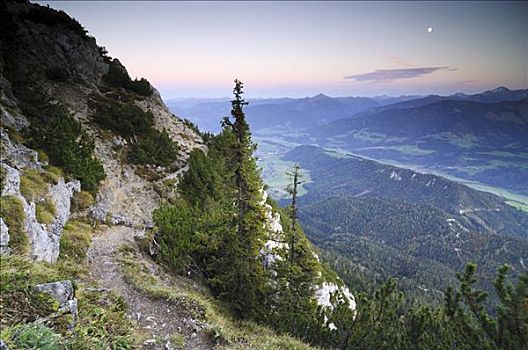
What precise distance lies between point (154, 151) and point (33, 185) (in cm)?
1921

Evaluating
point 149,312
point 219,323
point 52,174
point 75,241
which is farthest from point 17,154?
point 219,323

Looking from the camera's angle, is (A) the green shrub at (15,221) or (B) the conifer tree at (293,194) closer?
(A) the green shrub at (15,221)

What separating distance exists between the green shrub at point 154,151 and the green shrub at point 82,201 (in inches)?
450

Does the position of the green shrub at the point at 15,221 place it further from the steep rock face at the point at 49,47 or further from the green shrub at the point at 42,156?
the steep rock face at the point at 49,47

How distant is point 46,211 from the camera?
55.9ft

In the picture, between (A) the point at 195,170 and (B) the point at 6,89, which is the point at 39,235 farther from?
(B) the point at 6,89

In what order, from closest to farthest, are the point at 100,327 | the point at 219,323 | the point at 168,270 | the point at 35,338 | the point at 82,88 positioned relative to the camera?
1. the point at 35,338
2. the point at 100,327
3. the point at 219,323
4. the point at 168,270
5. the point at 82,88

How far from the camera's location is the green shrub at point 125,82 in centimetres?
5019

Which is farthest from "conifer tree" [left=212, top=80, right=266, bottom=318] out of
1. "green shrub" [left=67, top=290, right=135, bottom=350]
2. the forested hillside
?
"green shrub" [left=67, top=290, right=135, bottom=350]

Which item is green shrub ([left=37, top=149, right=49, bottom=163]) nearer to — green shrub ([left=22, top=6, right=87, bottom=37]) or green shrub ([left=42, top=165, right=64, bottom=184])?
green shrub ([left=42, top=165, right=64, bottom=184])

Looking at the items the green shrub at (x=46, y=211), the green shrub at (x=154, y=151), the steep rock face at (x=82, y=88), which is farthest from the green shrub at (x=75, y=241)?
the green shrub at (x=154, y=151)

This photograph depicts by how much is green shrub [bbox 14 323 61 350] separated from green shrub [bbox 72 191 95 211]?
18.0 metres

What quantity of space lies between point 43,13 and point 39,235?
45319 millimetres

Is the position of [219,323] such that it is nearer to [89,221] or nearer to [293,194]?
[293,194]
